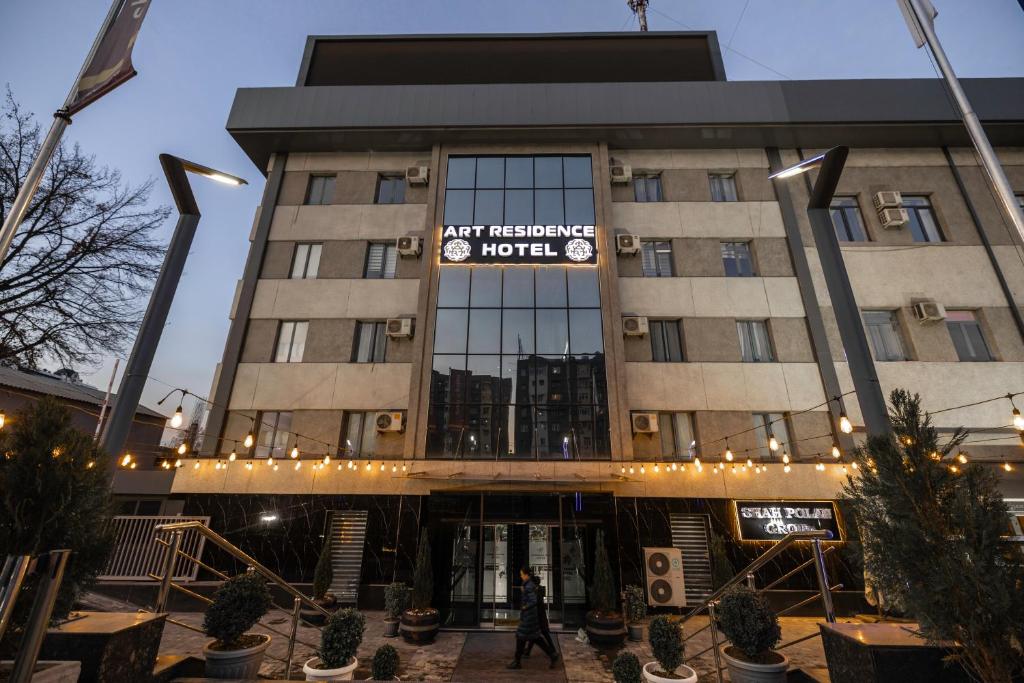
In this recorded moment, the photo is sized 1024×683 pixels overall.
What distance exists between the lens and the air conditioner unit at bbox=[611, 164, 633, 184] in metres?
17.4

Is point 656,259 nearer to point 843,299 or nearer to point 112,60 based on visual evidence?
point 843,299

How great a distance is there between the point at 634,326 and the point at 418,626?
11.4 m

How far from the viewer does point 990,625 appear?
148 inches

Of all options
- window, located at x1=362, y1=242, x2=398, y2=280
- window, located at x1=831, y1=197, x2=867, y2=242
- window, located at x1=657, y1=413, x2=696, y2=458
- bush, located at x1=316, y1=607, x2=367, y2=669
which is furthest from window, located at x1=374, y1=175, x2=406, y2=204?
window, located at x1=831, y1=197, x2=867, y2=242

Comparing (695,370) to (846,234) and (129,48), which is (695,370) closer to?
(846,234)

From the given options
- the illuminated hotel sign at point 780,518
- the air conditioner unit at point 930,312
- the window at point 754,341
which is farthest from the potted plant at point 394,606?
the air conditioner unit at point 930,312

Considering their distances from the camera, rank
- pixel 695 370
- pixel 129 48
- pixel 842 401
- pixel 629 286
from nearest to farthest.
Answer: pixel 129 48, pixel 842 401, pixel 695 370, pixel 629 286

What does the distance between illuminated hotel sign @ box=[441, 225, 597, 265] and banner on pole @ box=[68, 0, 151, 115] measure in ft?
32.2

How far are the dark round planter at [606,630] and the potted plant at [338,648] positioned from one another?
627cm

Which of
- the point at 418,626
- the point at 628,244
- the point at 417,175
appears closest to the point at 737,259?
the point at 628,244

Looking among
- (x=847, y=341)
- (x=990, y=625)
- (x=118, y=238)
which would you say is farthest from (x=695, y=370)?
(x=118, y=238)

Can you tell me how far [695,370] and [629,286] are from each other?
3983mm

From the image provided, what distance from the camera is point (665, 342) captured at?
1579 centimetres

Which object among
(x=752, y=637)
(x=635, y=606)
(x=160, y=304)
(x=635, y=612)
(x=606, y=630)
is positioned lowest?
(x=606, y=630)
